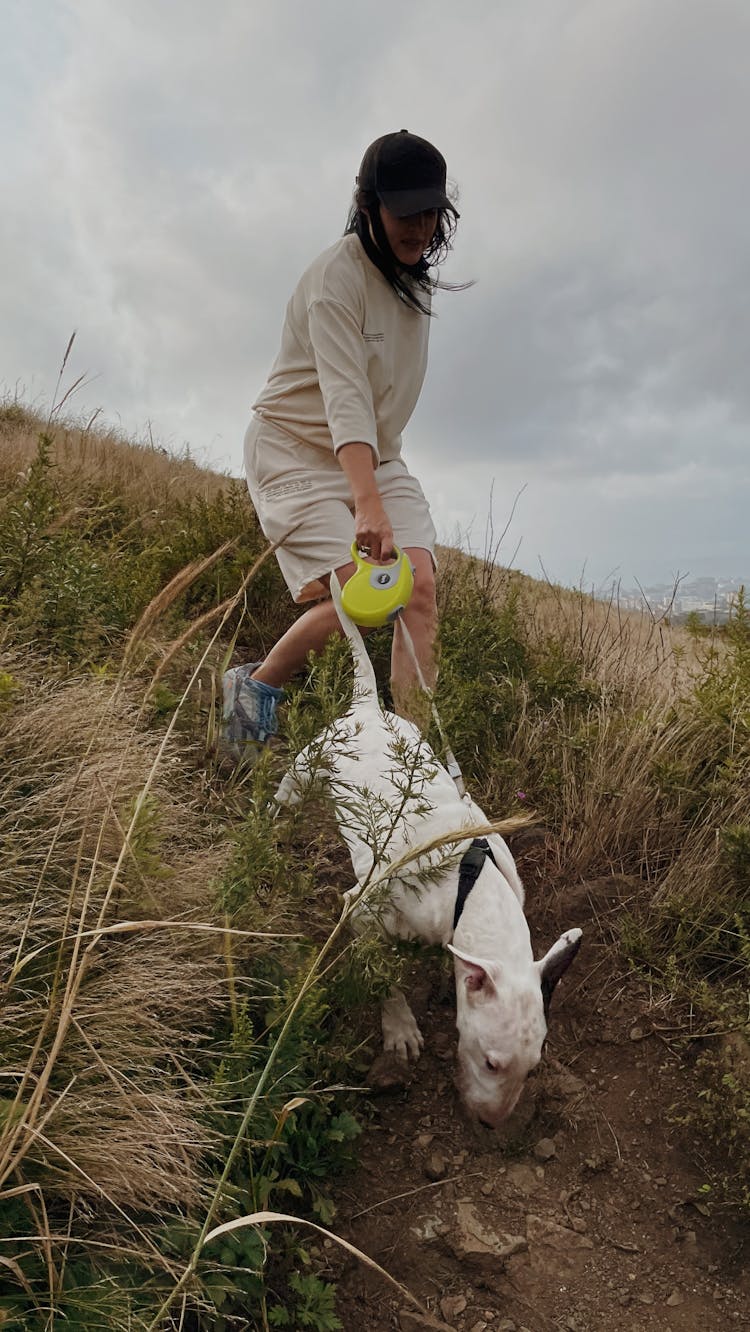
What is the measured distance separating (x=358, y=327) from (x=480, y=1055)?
288 cm

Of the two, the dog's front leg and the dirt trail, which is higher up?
the dog's front leg

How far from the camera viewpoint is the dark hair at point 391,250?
3.63m

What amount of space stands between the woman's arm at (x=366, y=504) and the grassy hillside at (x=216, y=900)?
20.1 inches

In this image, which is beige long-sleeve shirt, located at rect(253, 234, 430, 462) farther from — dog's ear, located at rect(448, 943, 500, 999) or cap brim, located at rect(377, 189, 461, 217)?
dog's ear, located at rect(448, 943, 500, 999)

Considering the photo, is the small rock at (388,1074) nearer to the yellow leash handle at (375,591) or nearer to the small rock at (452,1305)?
the small rock at (452,1305)

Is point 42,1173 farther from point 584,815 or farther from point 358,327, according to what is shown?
point 358,327

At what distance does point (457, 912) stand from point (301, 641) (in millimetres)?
1603

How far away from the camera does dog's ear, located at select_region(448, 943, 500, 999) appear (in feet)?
8.30

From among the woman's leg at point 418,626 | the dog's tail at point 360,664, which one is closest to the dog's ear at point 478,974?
the dog's tail at point 360,664

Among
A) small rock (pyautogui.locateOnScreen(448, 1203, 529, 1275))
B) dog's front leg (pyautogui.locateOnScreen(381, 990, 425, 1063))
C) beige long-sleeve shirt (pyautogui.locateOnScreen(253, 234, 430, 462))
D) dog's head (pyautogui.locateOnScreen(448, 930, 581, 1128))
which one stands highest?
beige long-sleeve shirt (pyautogui.locateOnScreen(253, 234, 430, 462))

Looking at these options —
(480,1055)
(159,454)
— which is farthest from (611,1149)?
(159,454)

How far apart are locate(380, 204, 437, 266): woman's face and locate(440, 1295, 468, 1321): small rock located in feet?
12.3

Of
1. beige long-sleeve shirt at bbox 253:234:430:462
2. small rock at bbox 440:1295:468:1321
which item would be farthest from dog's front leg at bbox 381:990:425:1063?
beige long-sleeve shirt at bbox 253:234:430:462

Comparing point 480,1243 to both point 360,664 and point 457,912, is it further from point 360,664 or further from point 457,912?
point 360,664
